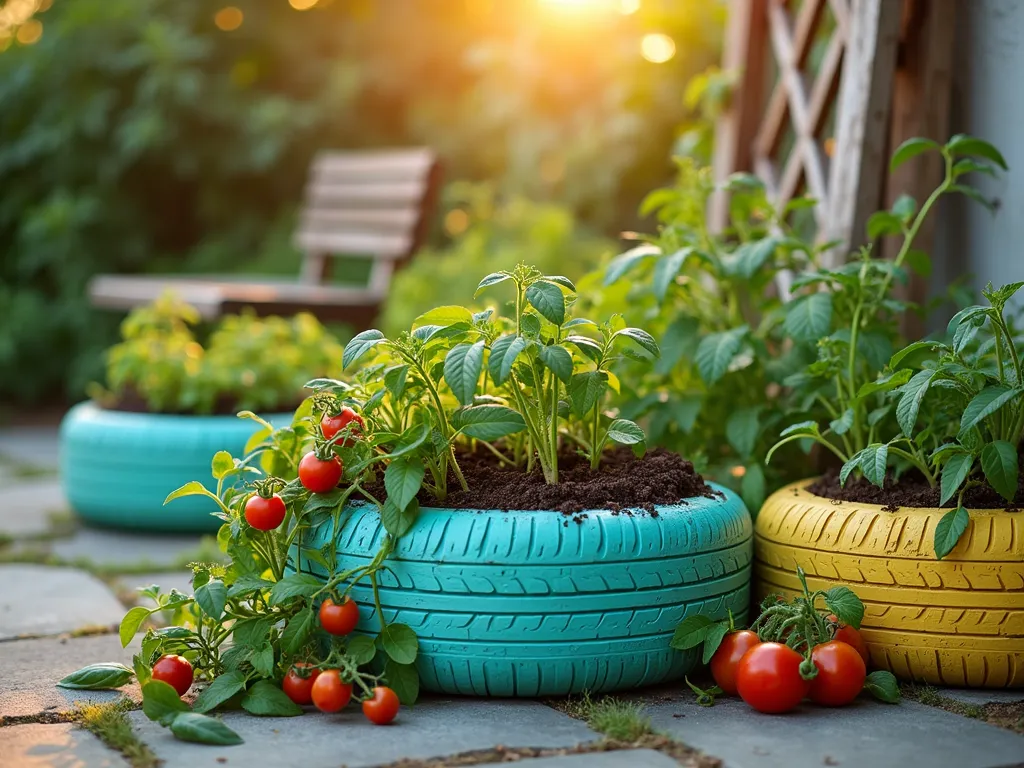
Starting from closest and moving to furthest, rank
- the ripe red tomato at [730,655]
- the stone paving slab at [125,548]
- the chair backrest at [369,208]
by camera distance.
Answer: the ripe red tomato at [730,655], the stone paving slab at [125,548], the chair backrest at [369,208]

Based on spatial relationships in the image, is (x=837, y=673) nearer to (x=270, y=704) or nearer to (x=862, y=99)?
(x=270, y=704)

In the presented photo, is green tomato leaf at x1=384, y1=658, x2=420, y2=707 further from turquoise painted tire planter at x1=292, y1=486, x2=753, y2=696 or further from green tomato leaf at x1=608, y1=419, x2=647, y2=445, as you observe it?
green tomato leaf at x1=608, y1=419, x2=647, y2=445

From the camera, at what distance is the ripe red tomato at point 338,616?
2.18 m

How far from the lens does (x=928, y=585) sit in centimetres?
231

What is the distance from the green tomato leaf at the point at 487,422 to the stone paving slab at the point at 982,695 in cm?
98

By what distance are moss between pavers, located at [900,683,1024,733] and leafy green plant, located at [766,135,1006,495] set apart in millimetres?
431

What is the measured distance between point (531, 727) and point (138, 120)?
6231 mm

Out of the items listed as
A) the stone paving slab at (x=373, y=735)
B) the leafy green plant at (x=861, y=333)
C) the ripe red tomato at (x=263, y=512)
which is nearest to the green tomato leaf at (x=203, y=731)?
the stone paving slab at (x=373, y=735)

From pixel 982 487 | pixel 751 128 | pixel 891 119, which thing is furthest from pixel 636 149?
pixel 982 487

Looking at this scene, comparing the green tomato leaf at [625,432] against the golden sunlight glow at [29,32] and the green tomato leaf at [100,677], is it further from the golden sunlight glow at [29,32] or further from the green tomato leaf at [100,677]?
the golden sunlight glow at [29,32]

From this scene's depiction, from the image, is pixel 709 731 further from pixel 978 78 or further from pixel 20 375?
pixel 20 375

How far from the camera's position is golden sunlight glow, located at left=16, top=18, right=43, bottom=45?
26.3 ft

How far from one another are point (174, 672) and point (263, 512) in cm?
33

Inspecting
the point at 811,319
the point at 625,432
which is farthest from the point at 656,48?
the point at 625,432
